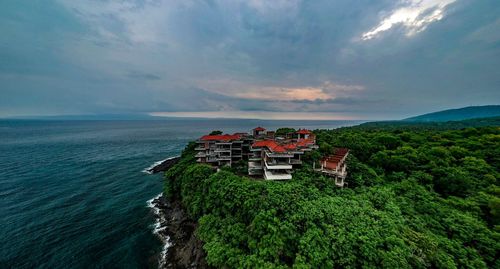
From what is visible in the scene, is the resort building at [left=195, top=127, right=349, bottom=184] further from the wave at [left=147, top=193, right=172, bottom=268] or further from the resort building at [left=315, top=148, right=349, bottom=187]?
the wave at [left=147, top=193, right=172, bottom=268]

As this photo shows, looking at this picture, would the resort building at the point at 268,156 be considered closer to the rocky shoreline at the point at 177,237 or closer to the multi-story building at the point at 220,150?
the multi-story building at the point at 220,150

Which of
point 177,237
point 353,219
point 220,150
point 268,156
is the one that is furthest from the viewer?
point 220,150

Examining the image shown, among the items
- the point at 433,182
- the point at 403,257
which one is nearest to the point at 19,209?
the point at 403,257

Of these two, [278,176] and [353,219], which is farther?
[278,176]

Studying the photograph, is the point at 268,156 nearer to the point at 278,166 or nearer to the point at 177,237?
the point at 278,166

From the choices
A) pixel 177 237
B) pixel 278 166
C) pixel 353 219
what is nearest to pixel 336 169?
pixel 278 166

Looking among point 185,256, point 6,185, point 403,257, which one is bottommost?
point 185,256

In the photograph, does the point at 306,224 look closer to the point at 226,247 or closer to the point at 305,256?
the point at 305,256

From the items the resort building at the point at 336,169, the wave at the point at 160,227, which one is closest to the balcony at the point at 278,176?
the resort building at the point at 336,169
